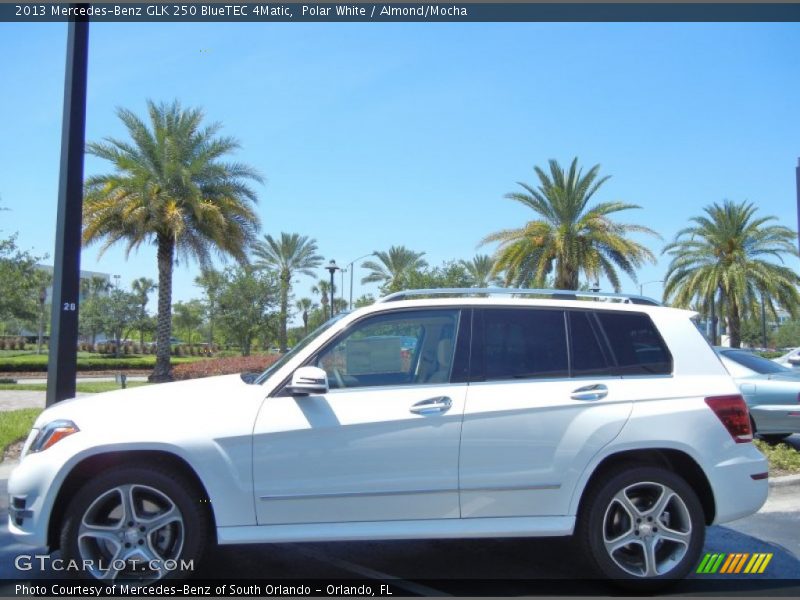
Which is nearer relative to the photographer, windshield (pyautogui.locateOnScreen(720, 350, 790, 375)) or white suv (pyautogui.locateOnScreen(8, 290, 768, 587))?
white suv (pyautogui.locateOnScreen(8, 290, 768, 587))

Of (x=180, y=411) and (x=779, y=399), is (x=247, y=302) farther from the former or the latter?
(x=180, y=411)

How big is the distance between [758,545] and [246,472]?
4.12 m

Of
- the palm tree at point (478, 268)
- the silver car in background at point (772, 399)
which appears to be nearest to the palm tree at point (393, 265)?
the palm tree at point (478, 268)

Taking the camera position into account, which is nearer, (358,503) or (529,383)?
(358,503)

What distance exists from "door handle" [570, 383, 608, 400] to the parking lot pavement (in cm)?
125

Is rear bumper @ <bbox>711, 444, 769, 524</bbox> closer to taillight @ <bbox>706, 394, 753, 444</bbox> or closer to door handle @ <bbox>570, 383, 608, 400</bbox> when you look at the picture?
taillight @ <bbox>706, 394, 753, 444</bbox>

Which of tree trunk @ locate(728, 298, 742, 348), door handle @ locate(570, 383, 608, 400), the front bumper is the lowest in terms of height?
the front bumper

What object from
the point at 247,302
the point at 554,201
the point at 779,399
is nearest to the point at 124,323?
the point at 247,302

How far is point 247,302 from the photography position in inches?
1358

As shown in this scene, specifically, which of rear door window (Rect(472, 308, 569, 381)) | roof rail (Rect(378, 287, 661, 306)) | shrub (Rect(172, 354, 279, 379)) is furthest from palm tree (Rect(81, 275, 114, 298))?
rear door window (Rect(472, 308, 569, 381))

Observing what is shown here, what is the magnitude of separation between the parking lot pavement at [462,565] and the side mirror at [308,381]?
135 centimetres

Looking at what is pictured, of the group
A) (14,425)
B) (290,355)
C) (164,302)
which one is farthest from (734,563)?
(164,302)

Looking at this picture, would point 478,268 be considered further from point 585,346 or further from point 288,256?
point 585,346

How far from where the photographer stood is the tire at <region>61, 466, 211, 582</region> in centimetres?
394
